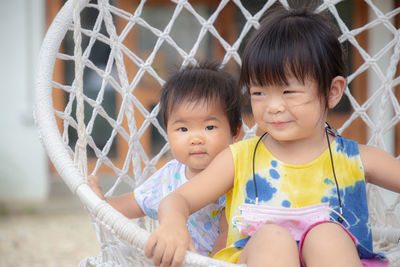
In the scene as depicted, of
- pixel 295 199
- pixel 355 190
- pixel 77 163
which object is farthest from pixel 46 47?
pixel 355 190

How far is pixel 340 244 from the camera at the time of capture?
0.87 m

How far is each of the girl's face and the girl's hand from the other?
1.09ft

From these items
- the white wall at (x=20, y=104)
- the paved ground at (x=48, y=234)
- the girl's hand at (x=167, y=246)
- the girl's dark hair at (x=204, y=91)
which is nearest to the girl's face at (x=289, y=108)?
the girl's dark hair at (x=204, y=91)

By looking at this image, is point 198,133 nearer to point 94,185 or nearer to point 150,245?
point 94,185

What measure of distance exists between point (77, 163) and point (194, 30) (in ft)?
11.6

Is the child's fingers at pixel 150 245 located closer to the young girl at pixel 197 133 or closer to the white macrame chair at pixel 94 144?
the white macrame chair at pixel 94 144

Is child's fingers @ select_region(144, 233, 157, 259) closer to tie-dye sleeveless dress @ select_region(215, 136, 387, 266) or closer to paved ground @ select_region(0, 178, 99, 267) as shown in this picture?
tie-dye sleeveless dress @ select_region(215, 136, 387, 266)

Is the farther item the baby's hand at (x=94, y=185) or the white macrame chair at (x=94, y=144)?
the baby's hand at (x=94, y=185)

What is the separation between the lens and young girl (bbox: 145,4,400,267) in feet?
3.30

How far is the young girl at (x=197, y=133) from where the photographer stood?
1.26 m

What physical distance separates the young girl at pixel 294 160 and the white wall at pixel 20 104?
3.27 metres

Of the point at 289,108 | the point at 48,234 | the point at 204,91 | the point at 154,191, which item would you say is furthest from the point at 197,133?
the point at 48,234

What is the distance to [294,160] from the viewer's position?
1077mm

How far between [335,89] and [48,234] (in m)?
2.78
